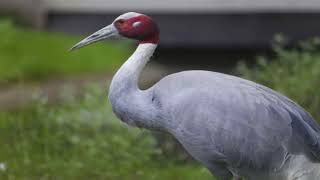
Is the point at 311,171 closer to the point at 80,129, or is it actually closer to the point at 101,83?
the point at 80,129

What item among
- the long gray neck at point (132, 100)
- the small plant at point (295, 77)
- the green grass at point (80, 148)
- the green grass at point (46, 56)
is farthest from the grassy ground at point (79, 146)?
the long gray neck at point (132, 100)

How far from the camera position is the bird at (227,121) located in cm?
455

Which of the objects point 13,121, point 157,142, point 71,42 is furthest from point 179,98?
point 71,42

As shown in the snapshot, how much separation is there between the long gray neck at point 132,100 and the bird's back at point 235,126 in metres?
0.09

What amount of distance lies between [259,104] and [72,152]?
9.16 feet

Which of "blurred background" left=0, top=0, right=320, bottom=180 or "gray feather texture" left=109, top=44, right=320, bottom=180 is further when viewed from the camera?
"blurred background" left=0, top=0, right=320, bottom=180

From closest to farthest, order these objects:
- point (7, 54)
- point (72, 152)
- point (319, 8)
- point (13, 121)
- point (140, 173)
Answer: point (140, 173), point (72, 152), point (13, 121), point (7, 54), point (319, 8)

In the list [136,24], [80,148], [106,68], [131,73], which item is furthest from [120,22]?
[106,68]

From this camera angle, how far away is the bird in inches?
179

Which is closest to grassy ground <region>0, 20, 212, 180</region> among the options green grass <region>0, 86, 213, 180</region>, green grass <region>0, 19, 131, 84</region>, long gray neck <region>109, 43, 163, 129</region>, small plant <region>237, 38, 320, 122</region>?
green grass <region>0, 86, 213, 180</region>

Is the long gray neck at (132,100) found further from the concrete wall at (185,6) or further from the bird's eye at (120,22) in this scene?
the concrete wall at (185,6)

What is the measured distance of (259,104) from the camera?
460 centimetres

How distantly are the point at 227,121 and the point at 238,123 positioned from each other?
6cm

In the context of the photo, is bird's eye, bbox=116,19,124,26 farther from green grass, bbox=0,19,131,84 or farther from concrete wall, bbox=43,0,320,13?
concrete wall, bbox=43,0,320,13
